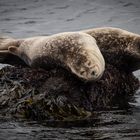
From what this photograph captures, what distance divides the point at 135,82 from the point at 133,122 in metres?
2.49

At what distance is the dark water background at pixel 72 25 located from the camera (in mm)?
7801

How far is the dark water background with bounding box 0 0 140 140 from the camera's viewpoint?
7.80 m

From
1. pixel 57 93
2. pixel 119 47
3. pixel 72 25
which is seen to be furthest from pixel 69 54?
pixel 72 25

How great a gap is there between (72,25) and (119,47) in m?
6.60

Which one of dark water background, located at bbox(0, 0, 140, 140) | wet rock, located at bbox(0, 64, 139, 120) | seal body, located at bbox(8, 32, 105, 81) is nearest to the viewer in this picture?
dark water background, located at bbox(0, 0, 140, 140)

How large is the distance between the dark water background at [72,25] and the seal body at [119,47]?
0.59m

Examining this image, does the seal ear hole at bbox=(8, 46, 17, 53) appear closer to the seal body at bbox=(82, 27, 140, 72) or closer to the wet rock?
the wet rock

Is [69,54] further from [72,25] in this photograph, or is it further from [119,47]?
[72,25]

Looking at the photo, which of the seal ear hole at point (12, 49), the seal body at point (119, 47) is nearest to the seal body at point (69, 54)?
the seal ear hole at point (12, 49)

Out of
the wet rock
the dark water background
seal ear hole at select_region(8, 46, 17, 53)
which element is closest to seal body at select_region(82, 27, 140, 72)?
the wet rock

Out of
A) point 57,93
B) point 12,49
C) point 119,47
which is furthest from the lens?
point 12,49

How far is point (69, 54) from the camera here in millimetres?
9523

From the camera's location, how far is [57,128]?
8.14 metres

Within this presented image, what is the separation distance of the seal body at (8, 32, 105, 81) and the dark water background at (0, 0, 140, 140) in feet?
2.30
